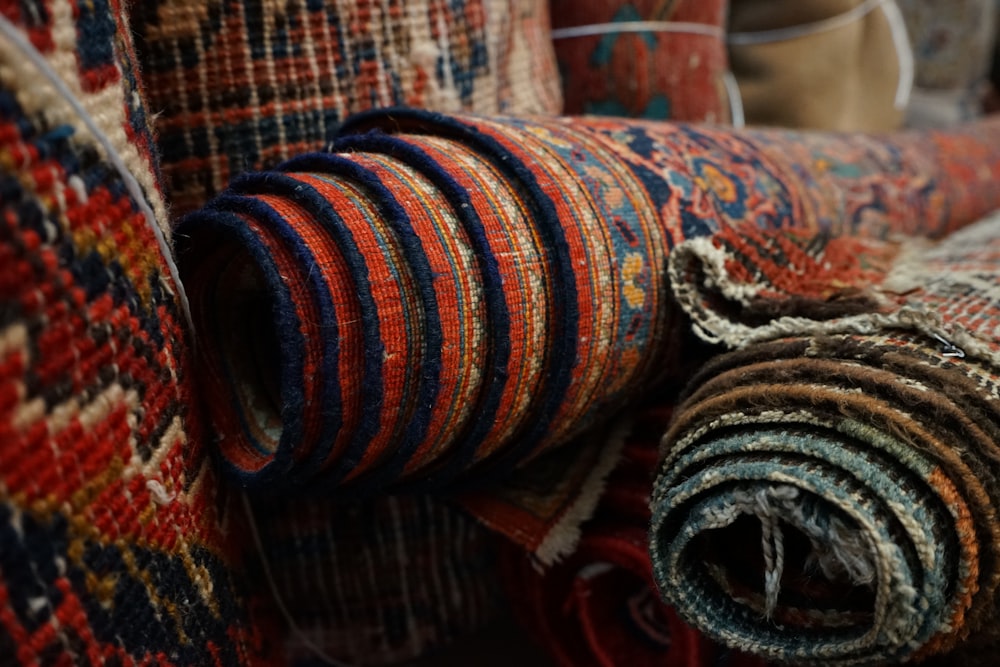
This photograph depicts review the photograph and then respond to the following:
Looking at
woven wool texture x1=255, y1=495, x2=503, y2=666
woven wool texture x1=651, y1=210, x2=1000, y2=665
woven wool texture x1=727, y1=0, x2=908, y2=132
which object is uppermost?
woven wool texture x1=727, y1=0, x2=908, y2=132

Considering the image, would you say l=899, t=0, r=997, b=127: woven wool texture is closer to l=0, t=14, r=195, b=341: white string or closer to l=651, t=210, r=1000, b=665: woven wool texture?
l=651, t=210, r=1000, b=665: woven wool texture

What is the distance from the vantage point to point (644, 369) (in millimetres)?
548

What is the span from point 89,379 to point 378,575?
1.32 ft

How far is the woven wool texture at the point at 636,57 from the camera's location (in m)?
0.94

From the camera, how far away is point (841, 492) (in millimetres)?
364

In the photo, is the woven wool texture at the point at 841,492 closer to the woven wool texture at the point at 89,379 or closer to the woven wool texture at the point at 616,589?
the woven wool texture at the point at 616,589

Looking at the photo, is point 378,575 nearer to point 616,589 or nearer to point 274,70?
point 616,589

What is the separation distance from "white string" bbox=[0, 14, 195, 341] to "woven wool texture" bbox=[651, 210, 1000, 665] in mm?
287

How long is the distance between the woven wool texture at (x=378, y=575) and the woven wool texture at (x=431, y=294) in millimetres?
165

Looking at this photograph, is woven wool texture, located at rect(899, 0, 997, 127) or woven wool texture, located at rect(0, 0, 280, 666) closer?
woven wool texture, located at rect(0, 0, 280, 666)

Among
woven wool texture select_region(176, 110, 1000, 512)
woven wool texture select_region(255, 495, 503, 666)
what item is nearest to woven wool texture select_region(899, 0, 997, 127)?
woven wool texture select_region(176, 110, 1000, 512)

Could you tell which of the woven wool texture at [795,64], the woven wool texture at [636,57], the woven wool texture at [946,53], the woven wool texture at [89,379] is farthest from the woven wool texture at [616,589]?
the woven wool texture at [946,53]

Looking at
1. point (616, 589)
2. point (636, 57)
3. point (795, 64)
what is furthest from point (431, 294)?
point (795, 64)

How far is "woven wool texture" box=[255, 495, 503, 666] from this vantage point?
0.65 m
